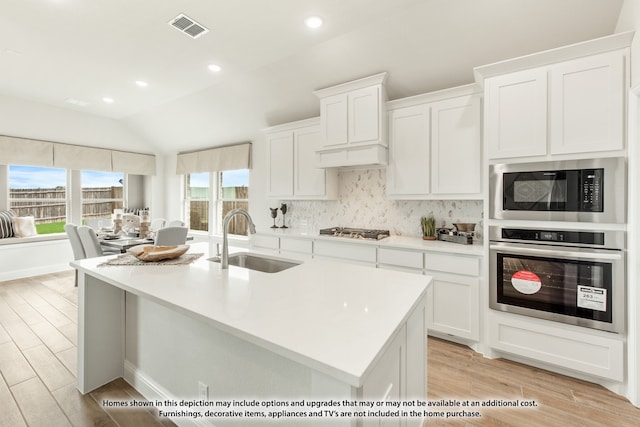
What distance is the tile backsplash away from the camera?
3096 millimetres

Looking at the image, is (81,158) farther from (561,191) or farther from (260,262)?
(561,191)

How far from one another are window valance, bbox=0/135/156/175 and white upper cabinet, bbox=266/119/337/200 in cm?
357

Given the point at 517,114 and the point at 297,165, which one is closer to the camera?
the point at 517,114

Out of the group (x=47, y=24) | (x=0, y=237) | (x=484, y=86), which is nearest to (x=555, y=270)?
(x=484, y=86)

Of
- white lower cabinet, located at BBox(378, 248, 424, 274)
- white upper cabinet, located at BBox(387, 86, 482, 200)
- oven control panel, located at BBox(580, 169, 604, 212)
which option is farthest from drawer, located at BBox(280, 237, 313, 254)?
oven control panel, located at BBox(580, 169, 604, 212)

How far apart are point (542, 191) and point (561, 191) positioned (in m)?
0.11

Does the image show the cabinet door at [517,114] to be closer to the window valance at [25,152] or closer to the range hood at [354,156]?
the range hood at [354,156]

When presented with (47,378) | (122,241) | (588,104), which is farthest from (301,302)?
(122,241)

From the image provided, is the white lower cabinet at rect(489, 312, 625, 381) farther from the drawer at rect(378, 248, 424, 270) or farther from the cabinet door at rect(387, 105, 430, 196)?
the cabinet door at rect(387, 105, 430, 196)

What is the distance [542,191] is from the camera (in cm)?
212

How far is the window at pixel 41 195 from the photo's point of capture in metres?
4.75

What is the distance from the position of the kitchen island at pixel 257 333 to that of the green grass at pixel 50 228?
4.68 metres

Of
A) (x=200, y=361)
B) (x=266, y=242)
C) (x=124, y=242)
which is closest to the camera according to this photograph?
(x=200, y=361)

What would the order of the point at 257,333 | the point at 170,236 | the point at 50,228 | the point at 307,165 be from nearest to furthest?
the point at 257,333 < the point at 170,236 < the point at 307,165 < the point at 50,228
